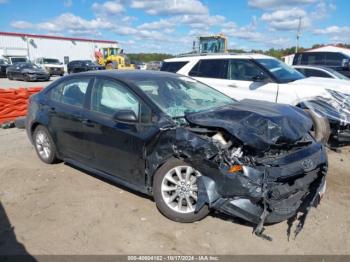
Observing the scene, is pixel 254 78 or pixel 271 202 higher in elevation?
pixel 254 78

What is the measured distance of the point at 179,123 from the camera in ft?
13.0

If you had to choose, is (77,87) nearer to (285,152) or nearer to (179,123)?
(179,123)

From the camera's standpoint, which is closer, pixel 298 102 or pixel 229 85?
pixel 298 102

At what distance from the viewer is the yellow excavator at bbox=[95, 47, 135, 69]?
32.9 m

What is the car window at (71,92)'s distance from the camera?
4.97 meters

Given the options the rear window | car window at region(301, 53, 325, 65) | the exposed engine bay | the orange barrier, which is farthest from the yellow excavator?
the exposed engine bay

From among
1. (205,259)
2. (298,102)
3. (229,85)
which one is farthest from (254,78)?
(205,259)

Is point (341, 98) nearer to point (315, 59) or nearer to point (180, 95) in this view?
point (180, 95)

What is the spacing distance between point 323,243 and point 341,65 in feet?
37.1

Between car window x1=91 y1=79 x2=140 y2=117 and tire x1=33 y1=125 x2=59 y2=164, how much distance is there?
1319 mm

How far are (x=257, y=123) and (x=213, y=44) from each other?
21.0 m

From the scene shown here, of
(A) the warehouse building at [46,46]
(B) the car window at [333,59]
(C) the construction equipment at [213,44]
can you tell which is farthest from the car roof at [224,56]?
(A) the warehouse building at [46,46]

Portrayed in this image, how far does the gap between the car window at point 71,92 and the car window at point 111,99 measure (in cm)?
29

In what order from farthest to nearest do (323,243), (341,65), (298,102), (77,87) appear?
(341,65) < (298,102) < (77,87) < (323,243)
